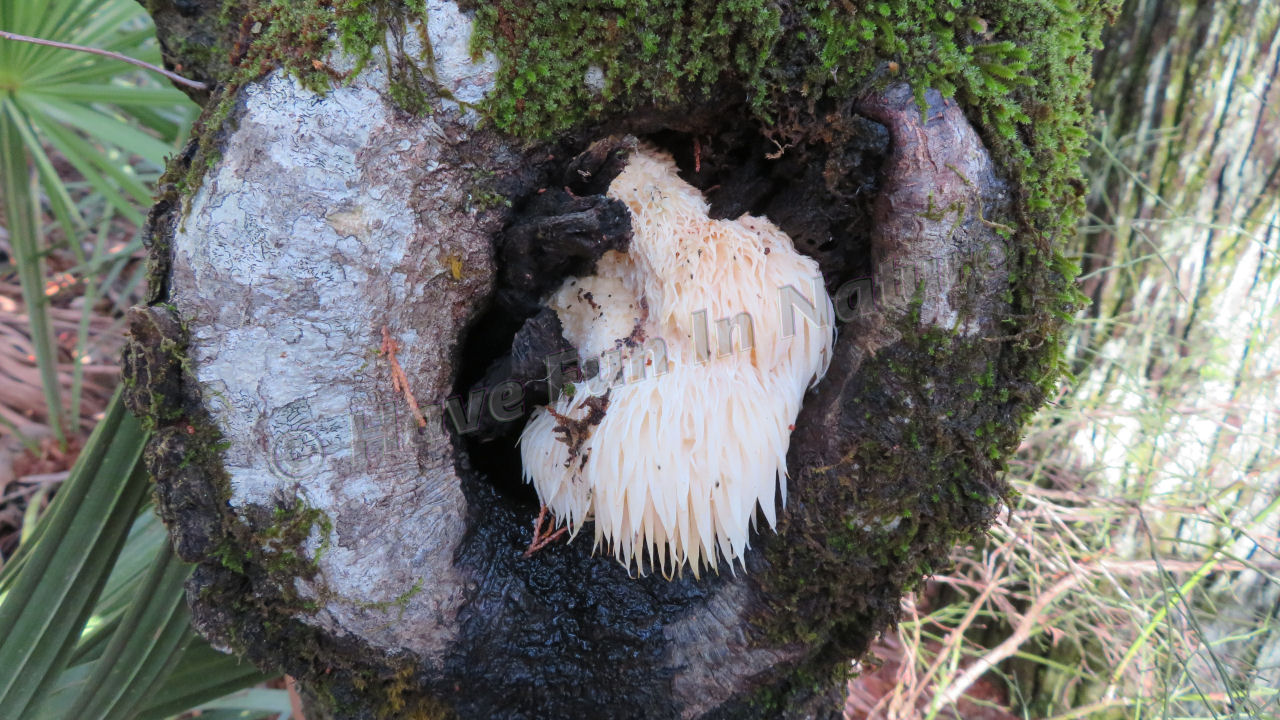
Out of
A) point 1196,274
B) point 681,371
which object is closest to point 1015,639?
point 1196,274

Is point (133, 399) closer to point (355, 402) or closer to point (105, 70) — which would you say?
point (355, 402)

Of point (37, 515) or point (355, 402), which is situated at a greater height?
point (355, 402)

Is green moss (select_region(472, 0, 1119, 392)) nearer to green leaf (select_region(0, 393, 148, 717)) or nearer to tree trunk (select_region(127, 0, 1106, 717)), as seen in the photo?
tree trunk (select_region(127, 0, 1106, 717))

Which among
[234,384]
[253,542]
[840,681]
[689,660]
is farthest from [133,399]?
[840,681]

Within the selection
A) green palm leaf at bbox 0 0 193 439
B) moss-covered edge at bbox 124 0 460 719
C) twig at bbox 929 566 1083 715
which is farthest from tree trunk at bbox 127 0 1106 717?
twig at bbox 929 566 1083 715

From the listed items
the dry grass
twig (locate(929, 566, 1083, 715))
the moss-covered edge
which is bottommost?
twig (locate(929, 566, 1083, 715))
